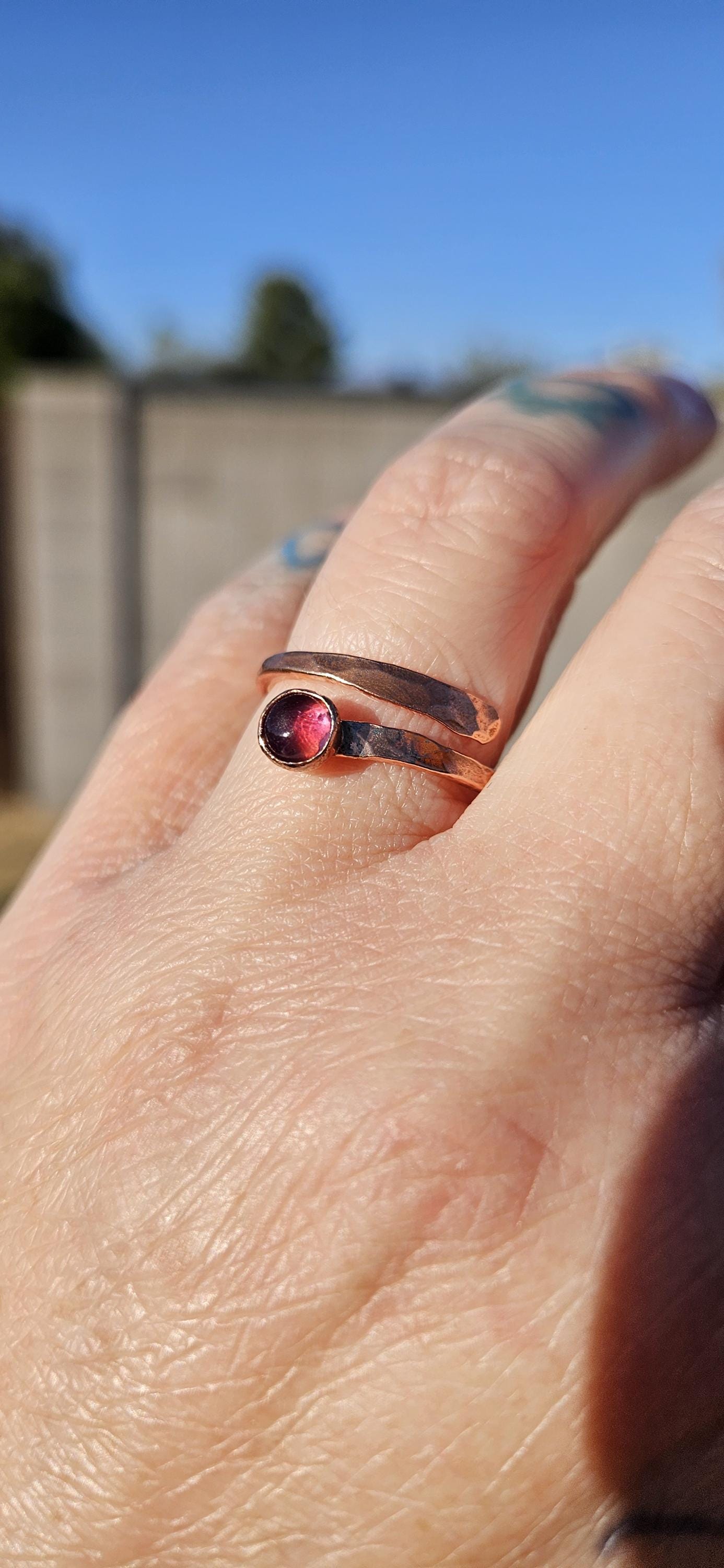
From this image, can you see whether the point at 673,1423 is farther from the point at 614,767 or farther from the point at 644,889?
the point at 614,767

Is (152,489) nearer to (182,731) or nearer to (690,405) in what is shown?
(690,405)

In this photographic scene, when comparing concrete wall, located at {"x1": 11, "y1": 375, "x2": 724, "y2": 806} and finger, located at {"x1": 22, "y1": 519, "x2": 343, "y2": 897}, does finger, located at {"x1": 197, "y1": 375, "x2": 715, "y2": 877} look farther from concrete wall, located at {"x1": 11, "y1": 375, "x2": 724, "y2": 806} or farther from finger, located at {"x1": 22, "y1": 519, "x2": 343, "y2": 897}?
concrete wall, located at {"x1": 11, "y1": 375, "x2": 724, "y2": 806}

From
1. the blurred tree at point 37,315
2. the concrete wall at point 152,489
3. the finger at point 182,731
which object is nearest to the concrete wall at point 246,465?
the concrete wall at point 152,489

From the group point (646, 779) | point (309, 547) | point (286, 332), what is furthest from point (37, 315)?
point (646, 779)

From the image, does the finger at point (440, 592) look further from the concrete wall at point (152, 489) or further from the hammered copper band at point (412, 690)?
the concrete wall at point (152, 489)

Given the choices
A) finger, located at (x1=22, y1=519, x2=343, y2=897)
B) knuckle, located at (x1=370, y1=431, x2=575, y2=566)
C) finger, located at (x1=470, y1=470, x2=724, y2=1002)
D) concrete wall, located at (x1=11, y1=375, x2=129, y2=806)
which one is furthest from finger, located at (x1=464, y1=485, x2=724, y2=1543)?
concrete wall, located at (x1=11, y1=375, x2=129, y2=806)

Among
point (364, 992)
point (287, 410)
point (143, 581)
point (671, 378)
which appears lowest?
point (143, 581)

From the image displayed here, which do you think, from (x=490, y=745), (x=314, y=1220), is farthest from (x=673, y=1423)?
(x=490, y=745)
